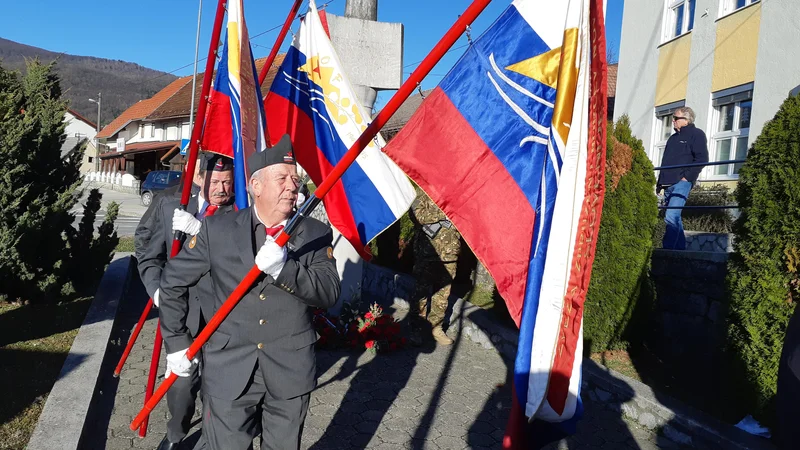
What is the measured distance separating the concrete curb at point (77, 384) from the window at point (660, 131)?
11203mm

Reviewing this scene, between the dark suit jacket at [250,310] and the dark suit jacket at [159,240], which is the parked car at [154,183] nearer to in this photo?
the dark suit jacket at [159,240]

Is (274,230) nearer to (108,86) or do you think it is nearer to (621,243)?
(621,243)

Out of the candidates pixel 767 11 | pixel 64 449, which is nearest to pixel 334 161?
pixel 64 449

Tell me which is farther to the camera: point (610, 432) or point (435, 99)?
point (610, 432)

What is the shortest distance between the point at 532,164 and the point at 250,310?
1466 millimetres

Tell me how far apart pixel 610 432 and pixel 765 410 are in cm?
107

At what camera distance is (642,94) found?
49.2 ft

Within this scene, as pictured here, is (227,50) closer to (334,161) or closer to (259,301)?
(334,161)

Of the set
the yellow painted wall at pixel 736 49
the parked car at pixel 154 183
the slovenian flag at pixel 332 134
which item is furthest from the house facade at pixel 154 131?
the slovenian flag at pixel 332 134

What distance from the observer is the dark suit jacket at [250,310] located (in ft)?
10.1

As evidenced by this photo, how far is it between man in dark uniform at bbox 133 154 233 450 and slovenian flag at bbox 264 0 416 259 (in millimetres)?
724

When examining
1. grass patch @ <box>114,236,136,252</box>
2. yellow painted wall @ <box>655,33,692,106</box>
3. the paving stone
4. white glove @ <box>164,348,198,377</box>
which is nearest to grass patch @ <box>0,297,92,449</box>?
the paving stone

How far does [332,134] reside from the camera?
17.0ft

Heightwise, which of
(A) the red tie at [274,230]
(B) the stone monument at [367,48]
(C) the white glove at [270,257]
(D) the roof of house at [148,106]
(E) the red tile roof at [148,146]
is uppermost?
(D) the roof of house at [148,106]
